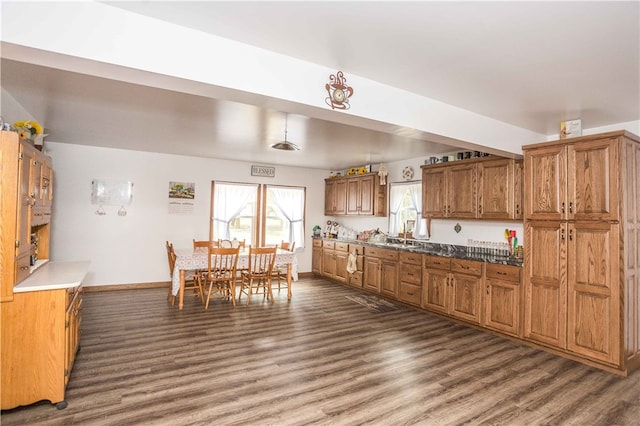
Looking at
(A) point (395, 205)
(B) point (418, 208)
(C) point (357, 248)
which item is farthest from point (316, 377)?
(A) point (395, 205)

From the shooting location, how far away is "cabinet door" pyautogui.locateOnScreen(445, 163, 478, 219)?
4.72m

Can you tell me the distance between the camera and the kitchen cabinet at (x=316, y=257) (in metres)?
7.63

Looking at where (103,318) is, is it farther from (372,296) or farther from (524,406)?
(524,406)

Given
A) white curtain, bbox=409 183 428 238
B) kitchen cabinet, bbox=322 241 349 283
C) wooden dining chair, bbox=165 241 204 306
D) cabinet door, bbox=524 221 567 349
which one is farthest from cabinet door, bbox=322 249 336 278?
cabinet door, bbox=524 221 567 349

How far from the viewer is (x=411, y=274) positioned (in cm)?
514

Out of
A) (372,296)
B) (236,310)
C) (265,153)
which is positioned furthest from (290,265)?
(265,153)

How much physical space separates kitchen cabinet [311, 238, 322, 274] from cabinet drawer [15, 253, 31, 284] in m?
5.52

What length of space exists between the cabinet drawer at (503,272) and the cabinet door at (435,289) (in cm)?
62

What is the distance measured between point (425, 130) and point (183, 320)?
148 inches

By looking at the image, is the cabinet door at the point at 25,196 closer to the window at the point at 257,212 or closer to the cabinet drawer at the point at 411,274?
the window at the point at 257,212

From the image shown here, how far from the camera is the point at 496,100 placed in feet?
10.4

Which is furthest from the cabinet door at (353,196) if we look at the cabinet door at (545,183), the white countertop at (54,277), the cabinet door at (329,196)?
the white countertop at (54,277)

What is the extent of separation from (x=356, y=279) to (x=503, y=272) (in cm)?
289

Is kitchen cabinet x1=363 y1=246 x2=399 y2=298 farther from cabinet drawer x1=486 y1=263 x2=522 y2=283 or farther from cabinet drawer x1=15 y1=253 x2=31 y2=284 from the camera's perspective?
cabinet drawer x1=15 y1=253 x2=31 y2=284
